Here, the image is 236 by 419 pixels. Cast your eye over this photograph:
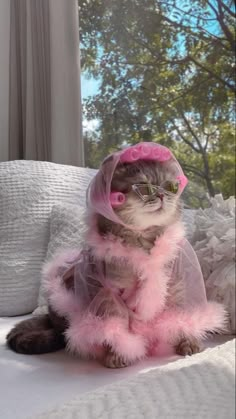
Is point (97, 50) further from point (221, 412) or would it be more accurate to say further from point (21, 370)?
point (221, 412)

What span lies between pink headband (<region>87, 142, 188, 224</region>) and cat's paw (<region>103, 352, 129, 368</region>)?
179mm

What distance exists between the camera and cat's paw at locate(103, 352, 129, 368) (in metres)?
0.61

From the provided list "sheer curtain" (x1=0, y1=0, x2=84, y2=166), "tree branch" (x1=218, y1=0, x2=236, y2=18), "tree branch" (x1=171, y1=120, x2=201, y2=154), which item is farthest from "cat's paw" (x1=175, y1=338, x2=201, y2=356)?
"sheer curtain" (x1=0, y1=0, x2=84, y2=166)

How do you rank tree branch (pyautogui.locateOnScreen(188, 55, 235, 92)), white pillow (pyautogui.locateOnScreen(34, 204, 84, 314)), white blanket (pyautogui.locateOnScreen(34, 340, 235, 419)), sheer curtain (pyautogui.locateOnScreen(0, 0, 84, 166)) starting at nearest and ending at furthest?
white blanket (pyautogui.locateOnScreen(34, 340, 235, 419))
tree branch (pyautogui.locateOnScreen(188, 55, 235, 92))
white pillow (pyautogui.locateOnScreen(34, 204, 84, 314))
sheer curtain (pyautogui.locateOnScreen(0, 0, 84, 166))

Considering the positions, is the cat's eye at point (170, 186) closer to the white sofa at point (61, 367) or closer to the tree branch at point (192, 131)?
the tree branch at point (192, 131)

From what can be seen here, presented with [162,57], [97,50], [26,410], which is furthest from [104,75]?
[26,410]

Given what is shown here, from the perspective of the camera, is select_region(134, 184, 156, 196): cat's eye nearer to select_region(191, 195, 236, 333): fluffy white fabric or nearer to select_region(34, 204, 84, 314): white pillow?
select_region(191, 195, 236, 333): fluffy white fabric

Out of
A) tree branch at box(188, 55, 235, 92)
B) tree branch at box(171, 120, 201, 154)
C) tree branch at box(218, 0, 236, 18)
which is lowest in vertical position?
tree branch at box(171, 120, 201, 154)

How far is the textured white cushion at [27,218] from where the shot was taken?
1002 millimetres

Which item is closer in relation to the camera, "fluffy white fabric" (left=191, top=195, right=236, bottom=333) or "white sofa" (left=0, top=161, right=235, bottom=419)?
"white sofa" (left=0, top=161, right=235, bottom=419)

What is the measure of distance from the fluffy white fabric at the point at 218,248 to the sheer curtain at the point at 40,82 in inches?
18.4

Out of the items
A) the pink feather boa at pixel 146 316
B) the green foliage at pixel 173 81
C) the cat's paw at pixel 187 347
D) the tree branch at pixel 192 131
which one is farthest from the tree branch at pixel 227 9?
the cat's paw at pixel 187 347

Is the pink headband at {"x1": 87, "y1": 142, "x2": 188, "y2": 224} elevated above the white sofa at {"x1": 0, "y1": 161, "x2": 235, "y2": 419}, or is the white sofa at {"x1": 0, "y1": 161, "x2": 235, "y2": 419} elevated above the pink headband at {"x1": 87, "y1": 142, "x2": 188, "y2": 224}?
the pink headband at {"x1": 87, "y1": 142, "x2": 188, "y2": 224}

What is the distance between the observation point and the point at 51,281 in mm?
750
